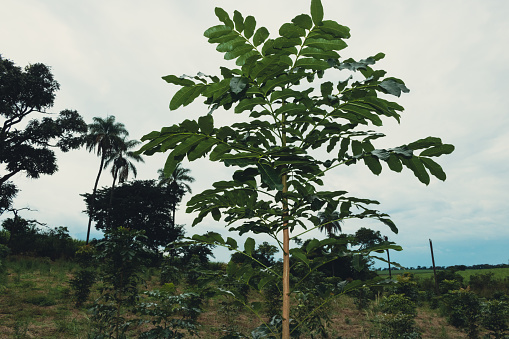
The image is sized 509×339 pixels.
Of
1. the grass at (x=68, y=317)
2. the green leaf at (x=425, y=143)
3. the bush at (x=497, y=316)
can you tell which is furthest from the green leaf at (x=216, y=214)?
the bush at (x=497, y=316)

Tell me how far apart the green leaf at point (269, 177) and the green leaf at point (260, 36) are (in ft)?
2.19

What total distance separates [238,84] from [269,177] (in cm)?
46

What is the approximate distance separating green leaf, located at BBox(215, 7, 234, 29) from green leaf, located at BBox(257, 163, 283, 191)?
30.2 inches

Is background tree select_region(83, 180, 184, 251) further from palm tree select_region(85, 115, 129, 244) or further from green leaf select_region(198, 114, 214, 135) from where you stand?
green leaf select_region(198, 114, 214, 135)

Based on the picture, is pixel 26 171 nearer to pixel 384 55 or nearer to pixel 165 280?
pixel 165 280

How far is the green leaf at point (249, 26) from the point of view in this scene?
1.62 metres

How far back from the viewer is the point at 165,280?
13703mm

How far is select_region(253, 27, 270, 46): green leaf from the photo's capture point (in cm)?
163

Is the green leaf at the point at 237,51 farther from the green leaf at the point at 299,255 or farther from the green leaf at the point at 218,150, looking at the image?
the green leaf at the point at 299,255

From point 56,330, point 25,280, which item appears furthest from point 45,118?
point 56,330

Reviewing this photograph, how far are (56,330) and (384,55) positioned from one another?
864 cm

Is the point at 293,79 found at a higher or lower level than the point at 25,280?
higher

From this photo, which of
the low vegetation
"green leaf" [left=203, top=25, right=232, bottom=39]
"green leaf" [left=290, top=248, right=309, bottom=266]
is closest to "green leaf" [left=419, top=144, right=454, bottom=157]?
"green leaf" [left=290, top=248, right=309, bottom=266]

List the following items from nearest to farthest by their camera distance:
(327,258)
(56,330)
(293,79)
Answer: (293,79) < (327,258) < (56,330)
